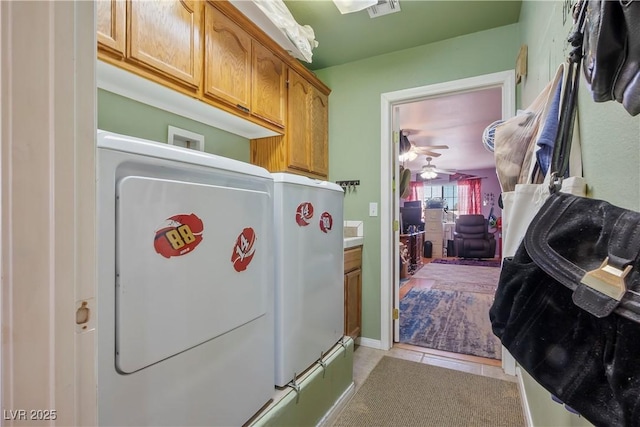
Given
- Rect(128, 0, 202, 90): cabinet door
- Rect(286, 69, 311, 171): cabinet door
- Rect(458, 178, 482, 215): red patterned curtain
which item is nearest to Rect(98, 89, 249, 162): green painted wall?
Rect(128, 0, 202, 90): cabinet door

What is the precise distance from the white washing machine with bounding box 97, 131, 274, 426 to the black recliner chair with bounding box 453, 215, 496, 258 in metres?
7.34

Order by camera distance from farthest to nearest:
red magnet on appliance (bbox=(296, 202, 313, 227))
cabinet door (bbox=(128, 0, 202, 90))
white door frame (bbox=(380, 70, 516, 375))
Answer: white door frame (bbox=(380, 70, 516, 375))
red magnet on appliance (bbox=(296, 202, 313, 227))
cabinet door (bbox=(128, 0, 202, 90))

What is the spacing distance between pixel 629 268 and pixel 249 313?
1062 millimetres

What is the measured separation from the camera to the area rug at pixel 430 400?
5.42 feet

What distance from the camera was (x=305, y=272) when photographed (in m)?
1.52

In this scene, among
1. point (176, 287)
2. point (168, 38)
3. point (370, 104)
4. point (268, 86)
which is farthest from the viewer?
point (370, 104)

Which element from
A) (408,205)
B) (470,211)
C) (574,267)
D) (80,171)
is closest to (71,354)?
(80,171)

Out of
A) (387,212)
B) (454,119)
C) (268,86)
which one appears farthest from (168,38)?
(454,119)

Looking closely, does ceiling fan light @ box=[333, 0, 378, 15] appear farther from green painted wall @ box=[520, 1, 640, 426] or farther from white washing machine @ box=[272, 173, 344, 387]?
white washing machine @ box=[272, 173, 344, 387]

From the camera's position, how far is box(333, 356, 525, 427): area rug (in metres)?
1.65

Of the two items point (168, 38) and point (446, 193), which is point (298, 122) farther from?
point (446, 193)

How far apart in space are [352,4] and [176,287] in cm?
179

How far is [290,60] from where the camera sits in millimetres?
2178

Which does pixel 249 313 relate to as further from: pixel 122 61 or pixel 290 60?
pixel 290 60
